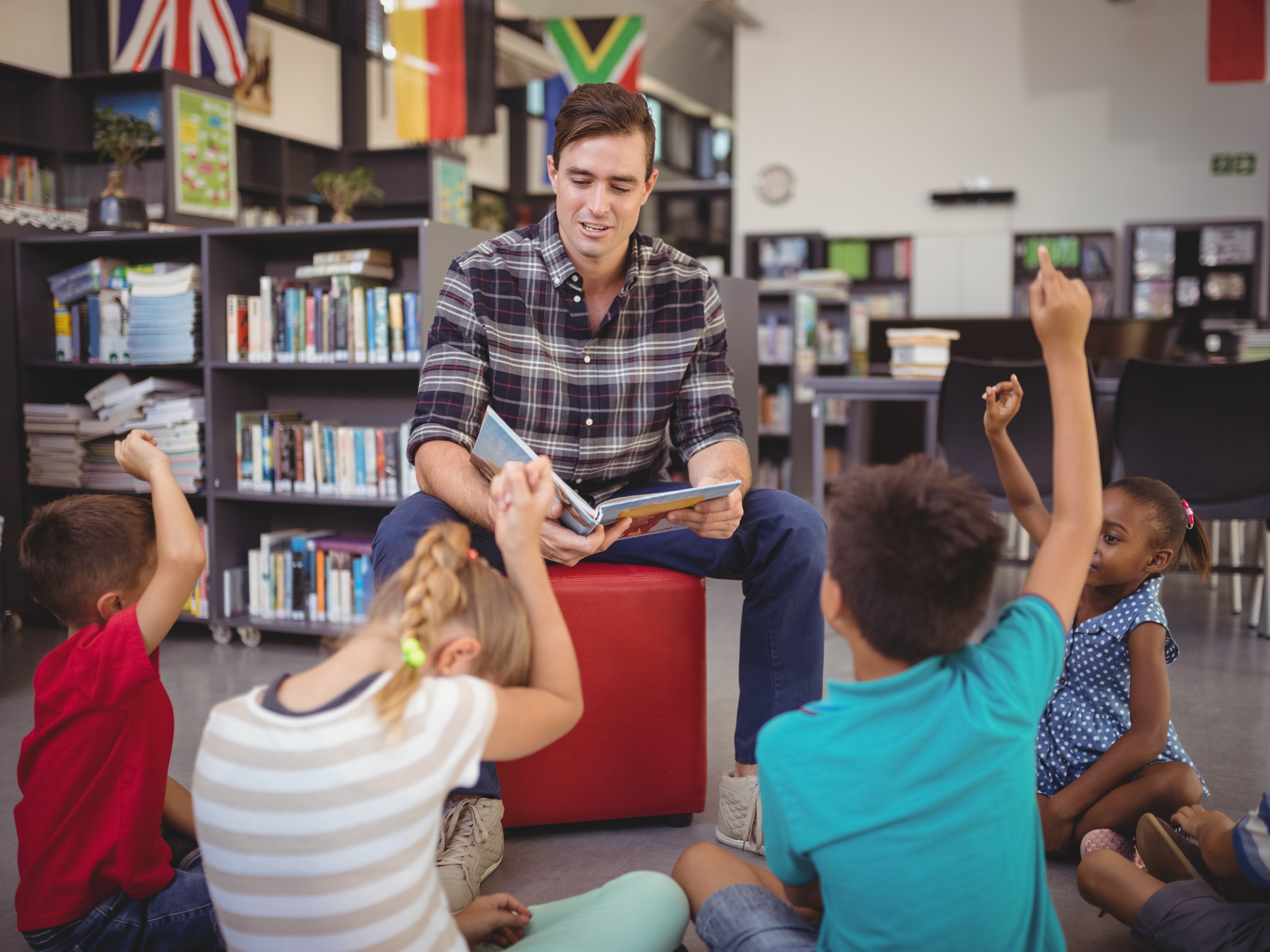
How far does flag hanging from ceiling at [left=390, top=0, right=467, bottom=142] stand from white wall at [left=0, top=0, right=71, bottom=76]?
6.37 ft

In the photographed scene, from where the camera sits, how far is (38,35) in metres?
5.70

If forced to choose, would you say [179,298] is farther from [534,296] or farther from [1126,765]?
[1126,765]

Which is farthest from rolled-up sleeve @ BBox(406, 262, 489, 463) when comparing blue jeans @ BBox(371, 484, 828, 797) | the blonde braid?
the blonde braid

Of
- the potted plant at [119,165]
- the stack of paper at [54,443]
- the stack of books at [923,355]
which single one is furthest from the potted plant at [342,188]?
the stack of books at [923,355]

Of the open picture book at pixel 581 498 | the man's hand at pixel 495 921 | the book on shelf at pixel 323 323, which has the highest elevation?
the book on shelf at pixel 323 323

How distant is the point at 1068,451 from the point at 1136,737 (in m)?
0.75

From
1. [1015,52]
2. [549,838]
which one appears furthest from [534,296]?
[1015,52]

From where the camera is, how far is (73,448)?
3318 millimetres

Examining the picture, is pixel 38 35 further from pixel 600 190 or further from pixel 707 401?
pixel 707 401

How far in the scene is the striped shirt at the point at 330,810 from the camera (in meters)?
0.87

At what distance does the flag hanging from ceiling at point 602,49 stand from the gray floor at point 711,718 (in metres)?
4.21

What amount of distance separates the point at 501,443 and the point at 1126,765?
111 cm

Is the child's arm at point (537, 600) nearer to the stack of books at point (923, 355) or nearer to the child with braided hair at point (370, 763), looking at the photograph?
the child with braided hair at point (370, 763)

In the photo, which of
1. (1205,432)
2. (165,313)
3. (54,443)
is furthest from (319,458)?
(1205,432)
